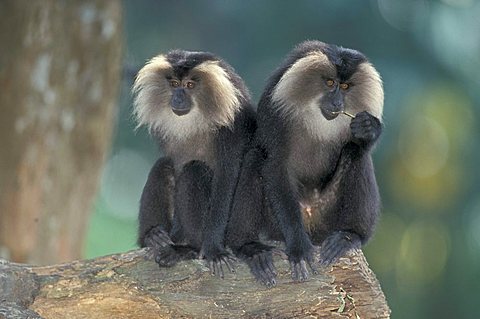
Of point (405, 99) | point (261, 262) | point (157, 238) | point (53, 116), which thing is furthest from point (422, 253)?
point (261, 262)

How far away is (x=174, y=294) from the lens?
6.34 meters

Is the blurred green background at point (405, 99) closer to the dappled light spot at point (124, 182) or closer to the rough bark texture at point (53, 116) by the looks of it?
the dappled light spot at point (124, 182)

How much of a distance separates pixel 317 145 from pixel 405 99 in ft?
38.0

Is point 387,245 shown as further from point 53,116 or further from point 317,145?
point 317,145

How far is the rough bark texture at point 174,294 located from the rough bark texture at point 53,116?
3.76m

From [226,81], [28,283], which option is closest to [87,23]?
[226,81]

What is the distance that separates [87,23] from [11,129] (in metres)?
1.48

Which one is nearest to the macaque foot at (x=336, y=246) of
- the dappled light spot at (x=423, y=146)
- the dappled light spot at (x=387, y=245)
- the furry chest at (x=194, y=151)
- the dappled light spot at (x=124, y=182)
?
the furry chest at (x=194, y=151)

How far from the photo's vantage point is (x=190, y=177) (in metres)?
6.95

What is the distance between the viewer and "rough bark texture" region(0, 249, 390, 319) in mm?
6262

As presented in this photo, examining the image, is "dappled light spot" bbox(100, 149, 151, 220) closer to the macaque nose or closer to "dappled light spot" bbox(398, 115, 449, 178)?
"dappled light spot" bbox(398, 115, 449, 178)

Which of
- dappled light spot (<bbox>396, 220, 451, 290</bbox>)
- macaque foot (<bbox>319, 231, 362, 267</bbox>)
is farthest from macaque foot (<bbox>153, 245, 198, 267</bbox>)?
dappled light spot (<bbox>396, 220, 451, 290</bbox>)

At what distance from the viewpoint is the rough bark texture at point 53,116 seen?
33.0ft

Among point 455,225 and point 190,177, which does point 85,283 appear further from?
point 455,225
